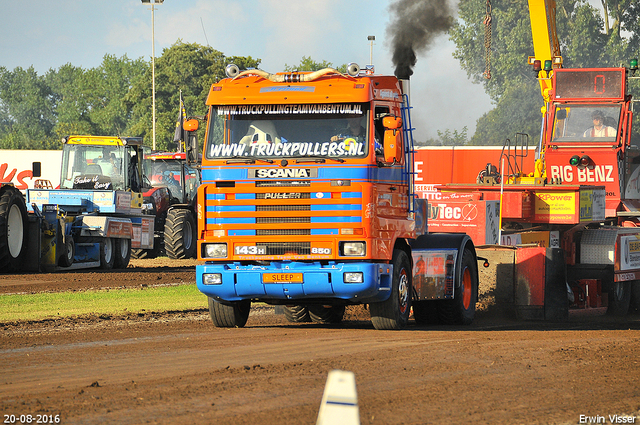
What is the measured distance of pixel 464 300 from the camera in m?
13.4

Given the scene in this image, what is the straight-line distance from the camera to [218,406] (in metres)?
6.67

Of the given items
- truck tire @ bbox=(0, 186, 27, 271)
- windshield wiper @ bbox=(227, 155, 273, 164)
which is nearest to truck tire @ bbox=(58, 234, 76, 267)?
truck tire @ bbox=(0, 186, 27, 271)

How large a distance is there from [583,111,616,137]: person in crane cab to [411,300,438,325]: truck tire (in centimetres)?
664

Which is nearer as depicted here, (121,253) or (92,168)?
(92,168)

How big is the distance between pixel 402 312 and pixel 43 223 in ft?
39.0

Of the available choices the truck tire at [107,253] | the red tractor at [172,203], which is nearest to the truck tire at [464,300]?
the truck tire at [107,253]

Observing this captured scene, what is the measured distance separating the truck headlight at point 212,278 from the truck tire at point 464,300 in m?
3.79

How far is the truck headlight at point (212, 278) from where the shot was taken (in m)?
10.9

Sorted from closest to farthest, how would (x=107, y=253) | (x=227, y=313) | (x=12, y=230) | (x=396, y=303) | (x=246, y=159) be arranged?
(x=246, y=159), (x=396, y=303), (x=227, y=313), (x=12, y=230), (x=107, y=253)

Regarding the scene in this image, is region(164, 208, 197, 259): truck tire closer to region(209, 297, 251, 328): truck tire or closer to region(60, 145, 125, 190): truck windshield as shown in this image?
region(60, 145, 125, 190): truck windshield

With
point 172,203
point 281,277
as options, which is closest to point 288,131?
point 281,277

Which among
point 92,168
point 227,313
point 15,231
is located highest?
point 92,168

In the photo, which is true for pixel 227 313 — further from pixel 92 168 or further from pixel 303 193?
pixel 92 168

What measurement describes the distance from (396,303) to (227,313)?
2.29m
